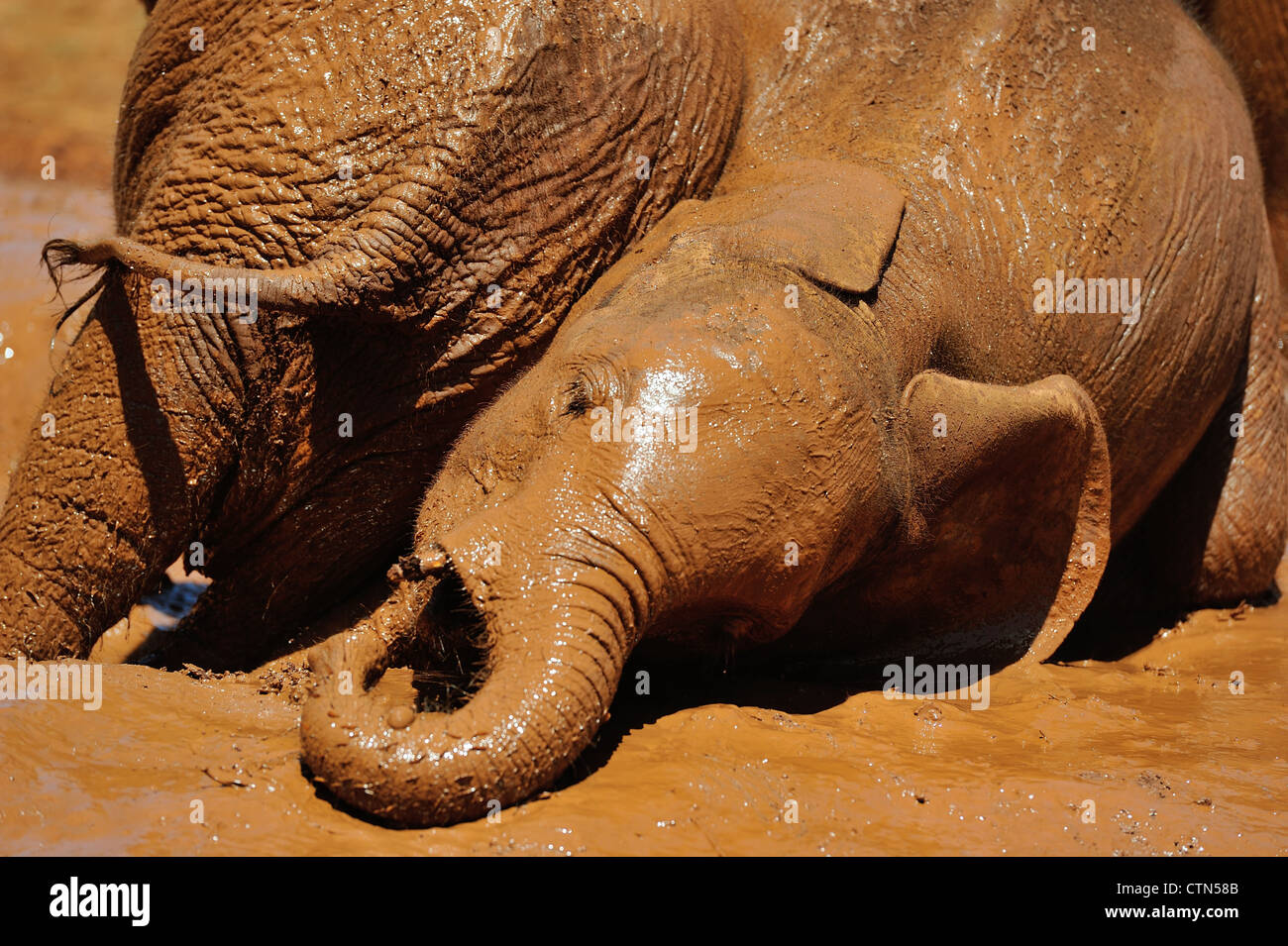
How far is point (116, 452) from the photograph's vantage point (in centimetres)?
427

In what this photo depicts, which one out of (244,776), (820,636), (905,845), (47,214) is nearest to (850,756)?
(905,845)

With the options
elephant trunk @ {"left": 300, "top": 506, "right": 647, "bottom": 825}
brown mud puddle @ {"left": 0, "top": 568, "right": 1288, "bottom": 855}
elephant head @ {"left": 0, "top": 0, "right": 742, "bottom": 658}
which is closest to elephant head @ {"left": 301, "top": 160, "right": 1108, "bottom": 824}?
elephant trunk @ {"left": 300, "top": 506, "right": 647, "bottom": 825}

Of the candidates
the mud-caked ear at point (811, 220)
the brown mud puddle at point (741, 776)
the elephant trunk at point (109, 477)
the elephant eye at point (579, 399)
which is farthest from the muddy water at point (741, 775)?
the mud-caked ear at point (811, 220)

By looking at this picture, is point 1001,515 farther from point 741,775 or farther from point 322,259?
point 322,259

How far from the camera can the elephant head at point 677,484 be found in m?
3.04

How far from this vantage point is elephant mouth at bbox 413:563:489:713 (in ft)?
11.2

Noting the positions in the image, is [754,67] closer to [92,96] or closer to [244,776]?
[244,776]

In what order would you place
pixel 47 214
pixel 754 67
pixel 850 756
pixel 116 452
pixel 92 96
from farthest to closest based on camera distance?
pixel 92 96 < pixel 47 214 < pixel 754 67 < pixel 116 452 < pixel 850 756

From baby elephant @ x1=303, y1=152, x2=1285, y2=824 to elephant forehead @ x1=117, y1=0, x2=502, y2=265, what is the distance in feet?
2.36

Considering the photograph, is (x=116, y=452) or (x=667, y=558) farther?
(x=116, y=452)

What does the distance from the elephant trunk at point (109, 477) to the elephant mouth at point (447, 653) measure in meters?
1.16

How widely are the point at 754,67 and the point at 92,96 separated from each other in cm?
1065

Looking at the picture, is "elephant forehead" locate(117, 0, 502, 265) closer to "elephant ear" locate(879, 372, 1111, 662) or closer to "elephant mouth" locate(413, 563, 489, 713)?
"elephant mouth" locate(413, 563, 489, 713)

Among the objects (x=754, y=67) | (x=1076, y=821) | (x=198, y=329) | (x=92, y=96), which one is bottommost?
(x=1076, y=821)
